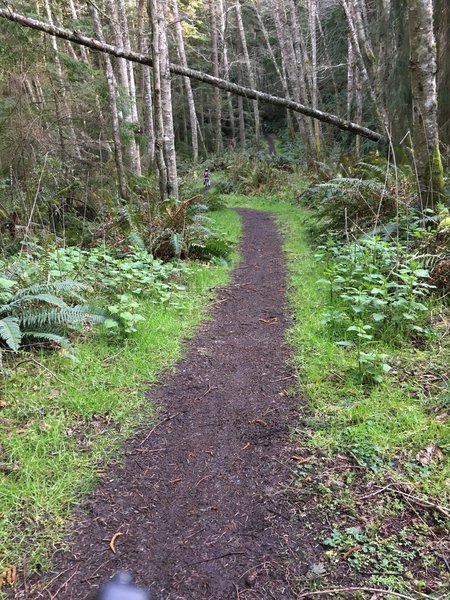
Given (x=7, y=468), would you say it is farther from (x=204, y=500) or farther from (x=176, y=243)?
(x=176, y=243)

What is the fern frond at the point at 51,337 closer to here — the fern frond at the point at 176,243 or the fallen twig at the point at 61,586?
the fallen twig at the point at 61,586

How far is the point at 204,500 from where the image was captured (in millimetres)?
2674

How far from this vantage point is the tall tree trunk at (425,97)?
5.44m

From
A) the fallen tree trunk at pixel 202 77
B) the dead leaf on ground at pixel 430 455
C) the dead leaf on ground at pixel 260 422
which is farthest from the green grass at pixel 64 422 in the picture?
the fallen tree trunk at pixel 202 77

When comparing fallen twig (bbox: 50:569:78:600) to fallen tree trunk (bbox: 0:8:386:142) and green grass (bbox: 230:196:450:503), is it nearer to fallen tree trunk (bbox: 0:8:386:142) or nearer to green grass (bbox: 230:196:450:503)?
green grass (bbox: 230:196:450:503)

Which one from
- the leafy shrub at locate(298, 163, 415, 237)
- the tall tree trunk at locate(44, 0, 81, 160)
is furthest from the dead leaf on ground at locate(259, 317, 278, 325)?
the tall tree trunk at locate(44, 0, 81, 160)

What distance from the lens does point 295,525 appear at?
2441mm

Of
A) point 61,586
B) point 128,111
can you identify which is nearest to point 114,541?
point 61,586

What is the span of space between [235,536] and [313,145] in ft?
57.8

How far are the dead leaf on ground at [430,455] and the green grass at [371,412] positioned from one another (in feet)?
0.08

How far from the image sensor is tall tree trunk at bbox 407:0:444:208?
17.9 feet

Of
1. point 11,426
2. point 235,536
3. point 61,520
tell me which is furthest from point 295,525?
point 11,426

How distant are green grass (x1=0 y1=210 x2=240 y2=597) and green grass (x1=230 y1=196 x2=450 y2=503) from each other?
1.34 meters

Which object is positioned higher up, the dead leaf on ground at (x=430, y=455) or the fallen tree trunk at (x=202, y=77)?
the fallen tree trunk at (x=202, y=77)
